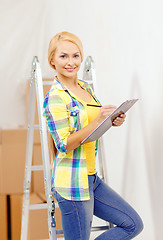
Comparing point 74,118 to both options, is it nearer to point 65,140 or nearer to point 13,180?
point 65,140

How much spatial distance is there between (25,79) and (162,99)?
79.9 inches

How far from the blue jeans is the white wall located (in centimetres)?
34

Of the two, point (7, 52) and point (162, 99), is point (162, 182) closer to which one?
point (162, 99)

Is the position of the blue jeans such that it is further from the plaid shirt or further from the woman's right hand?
the woman's right hand

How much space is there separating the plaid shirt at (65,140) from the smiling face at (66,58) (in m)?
0.08

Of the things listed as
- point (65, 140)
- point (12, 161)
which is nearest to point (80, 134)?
point (65, 140)

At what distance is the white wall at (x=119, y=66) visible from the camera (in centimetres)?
174

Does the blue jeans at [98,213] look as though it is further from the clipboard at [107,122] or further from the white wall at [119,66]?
the white wall at [119,66]

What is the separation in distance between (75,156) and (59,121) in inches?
5.8

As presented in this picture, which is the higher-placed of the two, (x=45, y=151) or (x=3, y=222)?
(x=45, y=151)

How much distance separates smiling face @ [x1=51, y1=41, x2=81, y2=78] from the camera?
4.70 feet

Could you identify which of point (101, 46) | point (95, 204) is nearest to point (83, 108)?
point (95, 204)

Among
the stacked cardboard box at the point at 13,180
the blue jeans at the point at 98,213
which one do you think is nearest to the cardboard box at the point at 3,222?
the stacked cardboard box at the point at 13,180

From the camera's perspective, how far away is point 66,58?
144 cm
